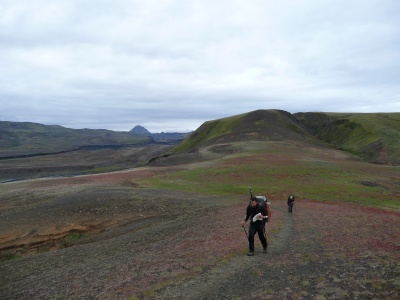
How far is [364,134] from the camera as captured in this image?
439 feet

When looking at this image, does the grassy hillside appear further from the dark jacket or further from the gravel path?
the dark jacket

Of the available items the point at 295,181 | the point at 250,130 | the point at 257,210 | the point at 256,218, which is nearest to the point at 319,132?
the point at 250,130

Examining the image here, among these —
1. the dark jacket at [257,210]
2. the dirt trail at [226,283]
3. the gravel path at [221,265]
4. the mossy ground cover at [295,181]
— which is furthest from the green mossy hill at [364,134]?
the dirt trail at [226,283]

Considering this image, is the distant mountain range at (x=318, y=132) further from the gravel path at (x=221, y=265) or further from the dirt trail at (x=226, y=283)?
the dirt trail at (x=226, y=283)

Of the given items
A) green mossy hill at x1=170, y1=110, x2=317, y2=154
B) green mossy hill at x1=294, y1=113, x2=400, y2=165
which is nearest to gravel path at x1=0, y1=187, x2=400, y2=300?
green mossy hill at x1=294, y1=113, x2=400, y2=165

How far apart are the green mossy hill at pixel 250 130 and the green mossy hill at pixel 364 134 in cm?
1255

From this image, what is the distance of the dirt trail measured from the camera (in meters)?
13.5

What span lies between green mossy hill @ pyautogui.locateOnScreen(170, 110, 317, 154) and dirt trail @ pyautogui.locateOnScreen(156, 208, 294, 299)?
12037 cm

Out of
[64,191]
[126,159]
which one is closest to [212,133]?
[126,159]

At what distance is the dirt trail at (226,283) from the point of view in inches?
532

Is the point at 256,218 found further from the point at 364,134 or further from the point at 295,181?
the point at 364,134

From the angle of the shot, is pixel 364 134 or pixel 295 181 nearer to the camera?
pixel 295 181

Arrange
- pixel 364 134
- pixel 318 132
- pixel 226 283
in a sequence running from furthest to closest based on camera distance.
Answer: pixel 318 132 → pixel 364 134 → pixel 226 283

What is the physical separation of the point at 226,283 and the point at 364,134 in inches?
5388
